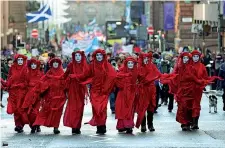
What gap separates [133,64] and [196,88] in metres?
1.54

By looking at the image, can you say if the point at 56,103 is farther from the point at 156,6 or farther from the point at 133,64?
the point at 156,6

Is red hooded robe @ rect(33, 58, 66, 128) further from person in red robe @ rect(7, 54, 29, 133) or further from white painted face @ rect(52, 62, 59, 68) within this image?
person in red robe @ rect(7, 54, 29, 133)

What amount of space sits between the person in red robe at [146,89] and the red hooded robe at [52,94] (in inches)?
66.8

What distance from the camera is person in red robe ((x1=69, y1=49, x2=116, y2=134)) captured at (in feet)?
67.3

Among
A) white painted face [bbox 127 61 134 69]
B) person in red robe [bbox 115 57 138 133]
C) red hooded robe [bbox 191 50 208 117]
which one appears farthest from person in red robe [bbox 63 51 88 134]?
red hooded robe [bbox 191 50 208 117]

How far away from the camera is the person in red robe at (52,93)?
20.9 meters

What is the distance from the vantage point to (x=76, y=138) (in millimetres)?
19391

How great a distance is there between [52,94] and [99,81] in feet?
3.81

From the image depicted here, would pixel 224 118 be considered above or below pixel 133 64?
below

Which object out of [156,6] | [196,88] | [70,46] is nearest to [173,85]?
[196,88]

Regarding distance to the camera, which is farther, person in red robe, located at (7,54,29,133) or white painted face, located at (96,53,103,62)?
person in red robe, located at (7,54,29,133)

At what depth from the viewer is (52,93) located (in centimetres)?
2103

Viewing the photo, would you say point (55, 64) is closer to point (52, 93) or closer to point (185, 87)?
point (52, 93)

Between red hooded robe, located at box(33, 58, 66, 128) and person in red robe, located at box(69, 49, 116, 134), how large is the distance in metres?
0.54
